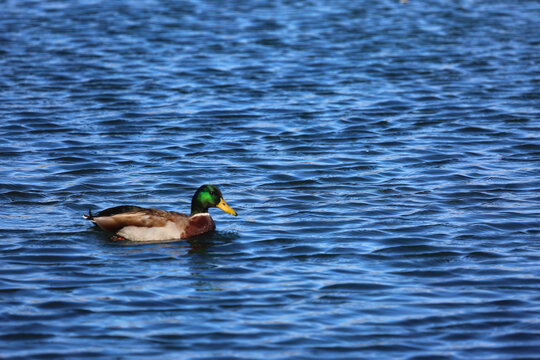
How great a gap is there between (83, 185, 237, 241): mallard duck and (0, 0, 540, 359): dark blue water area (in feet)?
0.63

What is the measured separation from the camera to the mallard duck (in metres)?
10.2

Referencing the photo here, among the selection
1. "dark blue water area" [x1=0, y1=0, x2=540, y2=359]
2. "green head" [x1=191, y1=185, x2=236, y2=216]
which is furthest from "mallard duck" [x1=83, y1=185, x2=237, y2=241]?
"dark blue water area" [x1=0, y1=0, x2=540, y2=359]

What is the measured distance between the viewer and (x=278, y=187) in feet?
40.6

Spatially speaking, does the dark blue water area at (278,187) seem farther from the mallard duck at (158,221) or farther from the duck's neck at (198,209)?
the duck's neck at (198,209)

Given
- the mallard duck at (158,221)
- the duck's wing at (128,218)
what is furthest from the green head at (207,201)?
the duck's wing at (128,218)

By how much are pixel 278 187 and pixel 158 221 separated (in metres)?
2.60

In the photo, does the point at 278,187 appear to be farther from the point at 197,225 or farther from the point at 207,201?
the point at 197,225

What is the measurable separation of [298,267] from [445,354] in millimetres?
2354

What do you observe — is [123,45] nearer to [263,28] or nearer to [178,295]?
[263,28]

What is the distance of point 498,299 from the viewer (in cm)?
855

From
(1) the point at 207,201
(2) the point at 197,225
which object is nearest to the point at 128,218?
(2) the point at 197,225

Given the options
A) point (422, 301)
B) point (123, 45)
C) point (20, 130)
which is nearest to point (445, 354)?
point (422, 301)

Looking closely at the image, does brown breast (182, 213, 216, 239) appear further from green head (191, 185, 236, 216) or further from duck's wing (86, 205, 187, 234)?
duck's wing (86, 205, 187, 234)

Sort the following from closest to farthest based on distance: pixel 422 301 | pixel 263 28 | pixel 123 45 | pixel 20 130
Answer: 1. pixel 422 301
2. pixel 20 130
3. pixel 123 45
4. pixel 263 28
